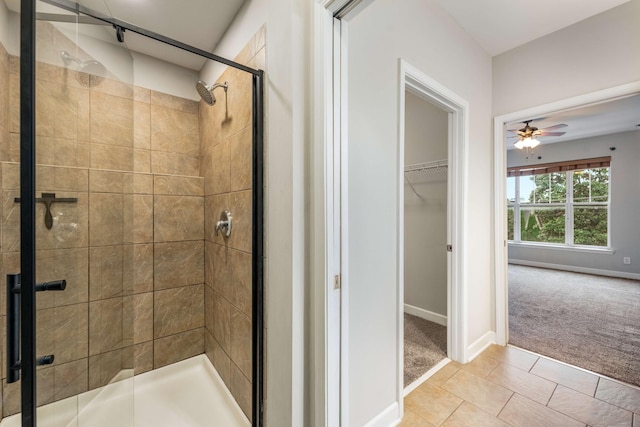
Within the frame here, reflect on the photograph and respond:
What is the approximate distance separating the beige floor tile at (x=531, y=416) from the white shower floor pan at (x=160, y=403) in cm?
163

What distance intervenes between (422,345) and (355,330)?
1.47 meters

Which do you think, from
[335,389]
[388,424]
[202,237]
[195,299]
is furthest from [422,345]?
[202,237]

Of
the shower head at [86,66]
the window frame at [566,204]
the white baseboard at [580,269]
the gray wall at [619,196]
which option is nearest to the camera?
the shower head at [86,66]

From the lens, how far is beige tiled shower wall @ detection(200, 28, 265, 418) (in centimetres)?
154

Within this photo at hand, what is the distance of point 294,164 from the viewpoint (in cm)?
110

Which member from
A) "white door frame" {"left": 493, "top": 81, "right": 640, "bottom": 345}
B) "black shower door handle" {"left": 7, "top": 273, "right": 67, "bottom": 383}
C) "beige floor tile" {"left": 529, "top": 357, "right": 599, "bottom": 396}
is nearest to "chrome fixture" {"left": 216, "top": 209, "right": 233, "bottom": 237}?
"black shower door handle" {"left": 7, "top": 273, "right": 67, "bottom": 383}

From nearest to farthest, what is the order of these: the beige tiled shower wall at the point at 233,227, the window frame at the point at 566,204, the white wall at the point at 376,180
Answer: the white wall at the point at 376,180, the beige tiled shower wall at the point at 233,227, the window frame at the point at 566,204

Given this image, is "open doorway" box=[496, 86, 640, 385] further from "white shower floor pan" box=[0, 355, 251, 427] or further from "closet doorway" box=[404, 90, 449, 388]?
"white shower floor pan" box=[0, 355, 251, 427]

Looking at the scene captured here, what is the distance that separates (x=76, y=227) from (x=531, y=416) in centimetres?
284

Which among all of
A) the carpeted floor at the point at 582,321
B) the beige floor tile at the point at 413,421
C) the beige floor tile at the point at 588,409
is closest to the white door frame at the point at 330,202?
the beige floor tile at the point at 413,421

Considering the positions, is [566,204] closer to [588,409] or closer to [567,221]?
[567,221]

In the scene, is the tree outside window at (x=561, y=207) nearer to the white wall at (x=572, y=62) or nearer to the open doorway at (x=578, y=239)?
the open doorway at (x=578, y=239)

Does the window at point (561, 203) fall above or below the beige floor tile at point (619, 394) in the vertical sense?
above

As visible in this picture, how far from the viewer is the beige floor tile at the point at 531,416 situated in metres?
1.54
